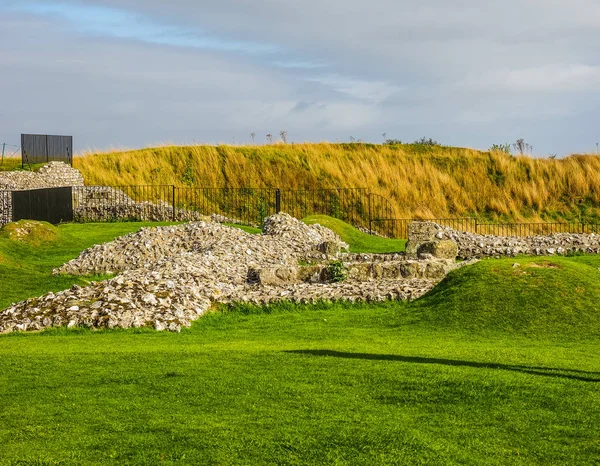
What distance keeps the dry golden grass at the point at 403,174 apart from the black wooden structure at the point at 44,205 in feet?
22.9

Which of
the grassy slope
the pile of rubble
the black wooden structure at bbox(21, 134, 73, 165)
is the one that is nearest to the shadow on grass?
the pile of rubble

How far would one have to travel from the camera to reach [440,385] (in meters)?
10.4

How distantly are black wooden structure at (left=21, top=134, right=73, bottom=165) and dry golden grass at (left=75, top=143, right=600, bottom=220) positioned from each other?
120cm

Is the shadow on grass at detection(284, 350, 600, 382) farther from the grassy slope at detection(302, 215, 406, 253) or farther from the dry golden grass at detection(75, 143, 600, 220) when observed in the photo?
the dry golden grass at detection(75, 143, 600, 220)

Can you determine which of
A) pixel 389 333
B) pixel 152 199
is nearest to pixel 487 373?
pixel 389 333

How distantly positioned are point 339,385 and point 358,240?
22.8 meters

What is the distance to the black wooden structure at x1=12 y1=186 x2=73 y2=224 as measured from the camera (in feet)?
115

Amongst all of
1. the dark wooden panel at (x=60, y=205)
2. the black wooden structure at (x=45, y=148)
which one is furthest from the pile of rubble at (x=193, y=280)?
the black wooden structure at (x=45, y=148)

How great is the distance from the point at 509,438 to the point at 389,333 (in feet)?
22.6

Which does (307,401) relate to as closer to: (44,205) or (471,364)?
(471,364)

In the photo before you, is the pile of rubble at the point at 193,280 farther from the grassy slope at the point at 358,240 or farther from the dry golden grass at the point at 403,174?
the dry golden grass at the point at 403,174

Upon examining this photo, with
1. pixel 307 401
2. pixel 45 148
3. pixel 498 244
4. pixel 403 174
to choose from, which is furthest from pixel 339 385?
pixel 45 148

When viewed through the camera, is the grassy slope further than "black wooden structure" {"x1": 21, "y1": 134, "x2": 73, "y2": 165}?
No

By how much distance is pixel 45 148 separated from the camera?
160 feet
